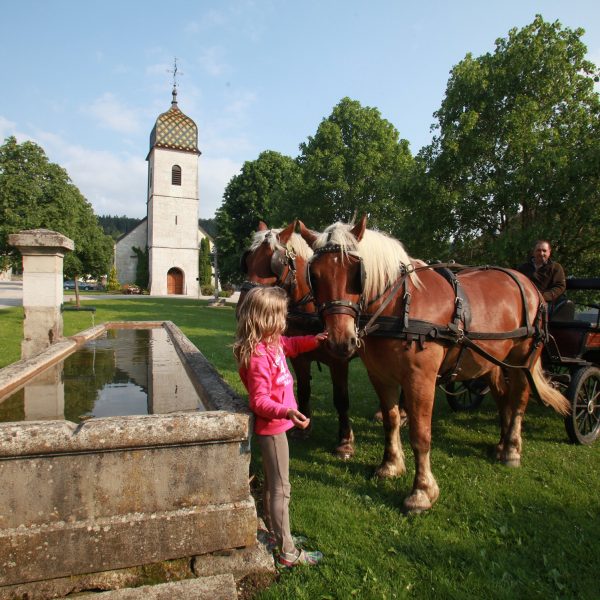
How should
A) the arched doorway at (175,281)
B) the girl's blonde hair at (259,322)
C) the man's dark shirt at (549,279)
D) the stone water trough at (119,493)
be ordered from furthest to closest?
the arched doorway at (175,281) → the man's dark shirt at (549,279) → the girl's blonde hair at (259,322) → the stone water trough at (119,493)

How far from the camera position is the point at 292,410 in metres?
2.36

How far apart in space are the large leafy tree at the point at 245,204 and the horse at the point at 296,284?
27052 millimetres

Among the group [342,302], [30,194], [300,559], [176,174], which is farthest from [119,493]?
[176,174]

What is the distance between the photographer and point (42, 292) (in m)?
6.10

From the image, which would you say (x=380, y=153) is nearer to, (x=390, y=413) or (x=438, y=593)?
(x=390, y=413)

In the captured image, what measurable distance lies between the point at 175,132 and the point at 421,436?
151 ft

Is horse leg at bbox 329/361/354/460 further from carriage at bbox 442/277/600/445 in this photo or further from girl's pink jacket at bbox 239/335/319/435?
girl's pink jacket at bbox 239/335/319/435

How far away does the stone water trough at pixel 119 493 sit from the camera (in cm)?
207

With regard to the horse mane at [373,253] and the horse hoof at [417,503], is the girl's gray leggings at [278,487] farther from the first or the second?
the horse mane at [373,253]

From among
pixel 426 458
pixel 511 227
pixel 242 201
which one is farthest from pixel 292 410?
pixel 242 201

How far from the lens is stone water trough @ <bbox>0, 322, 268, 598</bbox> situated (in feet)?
6.79

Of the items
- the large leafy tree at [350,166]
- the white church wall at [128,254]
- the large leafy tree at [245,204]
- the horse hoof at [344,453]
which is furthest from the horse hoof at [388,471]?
the white church wall at [128,254]

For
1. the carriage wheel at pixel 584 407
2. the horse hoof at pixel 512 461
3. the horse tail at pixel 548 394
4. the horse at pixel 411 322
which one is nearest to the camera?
the horse at pixel 411 322

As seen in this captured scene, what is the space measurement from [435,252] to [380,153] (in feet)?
33.4
